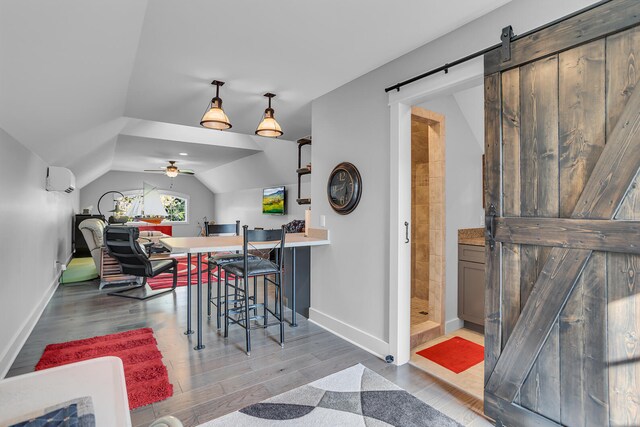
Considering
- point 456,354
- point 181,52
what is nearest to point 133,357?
point 181,52

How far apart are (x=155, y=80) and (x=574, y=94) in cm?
309

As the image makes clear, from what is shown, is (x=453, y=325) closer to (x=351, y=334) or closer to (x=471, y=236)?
(x=471, y=236)

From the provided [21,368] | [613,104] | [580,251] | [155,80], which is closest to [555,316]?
[580,251]

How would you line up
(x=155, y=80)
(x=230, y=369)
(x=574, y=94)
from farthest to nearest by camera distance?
(x=155, y=80), (x=230, y=369), (x=574, y=94)

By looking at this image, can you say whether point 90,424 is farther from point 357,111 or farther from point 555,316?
point 357,111

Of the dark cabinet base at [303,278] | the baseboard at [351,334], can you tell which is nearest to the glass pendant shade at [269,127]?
the dark cabinet base at [303,278]

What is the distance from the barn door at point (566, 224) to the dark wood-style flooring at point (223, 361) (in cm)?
55

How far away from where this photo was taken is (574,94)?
1.56 metres

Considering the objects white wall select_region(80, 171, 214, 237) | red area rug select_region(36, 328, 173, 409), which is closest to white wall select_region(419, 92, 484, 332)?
red area rug select_region(36, 328, 173, 409)

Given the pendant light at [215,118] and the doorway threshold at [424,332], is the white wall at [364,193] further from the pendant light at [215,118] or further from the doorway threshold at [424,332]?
the pendant light at [215,118]

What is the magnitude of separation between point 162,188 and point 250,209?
12.1ft

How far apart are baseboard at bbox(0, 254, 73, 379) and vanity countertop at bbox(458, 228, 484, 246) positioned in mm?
4047

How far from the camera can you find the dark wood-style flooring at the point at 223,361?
→ 6.56ft

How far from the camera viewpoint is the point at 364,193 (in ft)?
9.30
